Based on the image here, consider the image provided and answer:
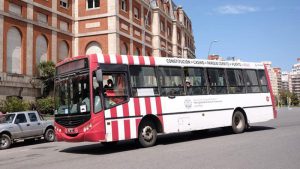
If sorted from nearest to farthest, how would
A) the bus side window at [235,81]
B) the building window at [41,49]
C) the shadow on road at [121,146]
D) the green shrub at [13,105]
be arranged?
the shadow on road at [121,146] → the bus side window at [235,81] → the green shrub at [13,105] → the building window at [41,49]

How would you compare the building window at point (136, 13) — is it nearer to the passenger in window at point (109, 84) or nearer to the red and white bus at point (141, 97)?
the red and white bus at point (141, 97)

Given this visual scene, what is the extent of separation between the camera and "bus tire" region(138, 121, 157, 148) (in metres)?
12.2

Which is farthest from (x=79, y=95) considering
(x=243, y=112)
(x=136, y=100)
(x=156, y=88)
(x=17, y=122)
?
(x=243, y=112)

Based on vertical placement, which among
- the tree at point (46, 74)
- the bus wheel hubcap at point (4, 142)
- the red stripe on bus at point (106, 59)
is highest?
the tree at point (46, 74)

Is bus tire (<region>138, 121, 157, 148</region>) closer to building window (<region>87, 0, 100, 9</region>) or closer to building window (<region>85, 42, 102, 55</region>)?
building window (<region>85, 42, 102, 55</region>)

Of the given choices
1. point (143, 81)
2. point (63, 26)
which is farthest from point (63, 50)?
point (143, 81)

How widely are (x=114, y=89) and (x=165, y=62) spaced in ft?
8.35

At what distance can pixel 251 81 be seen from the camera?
16766 millimetres

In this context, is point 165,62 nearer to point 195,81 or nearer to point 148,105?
point 195,81

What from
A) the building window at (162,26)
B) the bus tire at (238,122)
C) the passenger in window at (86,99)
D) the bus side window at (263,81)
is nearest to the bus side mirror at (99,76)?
the passenger in window at (86,99)

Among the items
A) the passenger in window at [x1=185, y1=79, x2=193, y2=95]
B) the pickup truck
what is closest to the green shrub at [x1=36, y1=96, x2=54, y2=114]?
the pickup truck

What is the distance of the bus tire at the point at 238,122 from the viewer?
51.8ft

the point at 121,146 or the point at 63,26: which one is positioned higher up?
the point at 63,26

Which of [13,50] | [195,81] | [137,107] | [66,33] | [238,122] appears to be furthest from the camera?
[66,33]
